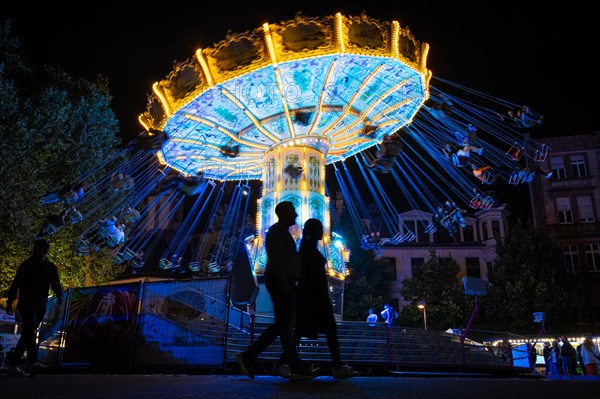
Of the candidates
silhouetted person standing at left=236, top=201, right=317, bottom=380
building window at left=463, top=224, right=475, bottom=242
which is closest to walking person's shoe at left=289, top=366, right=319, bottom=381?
silhouetted person standing at left=236, top=201, right=317, bottom=380

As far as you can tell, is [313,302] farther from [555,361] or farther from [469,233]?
[469,233]

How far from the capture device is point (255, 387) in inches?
187

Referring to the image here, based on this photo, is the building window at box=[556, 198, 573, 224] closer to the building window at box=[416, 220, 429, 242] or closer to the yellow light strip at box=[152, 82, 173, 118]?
the building window at box=[416, 220, 429, 242]

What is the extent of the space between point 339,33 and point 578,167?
30.4 metres

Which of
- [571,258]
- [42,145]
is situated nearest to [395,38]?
[42,145]

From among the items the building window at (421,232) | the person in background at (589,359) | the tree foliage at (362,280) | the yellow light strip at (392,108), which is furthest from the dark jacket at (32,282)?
the building window at (421,232)

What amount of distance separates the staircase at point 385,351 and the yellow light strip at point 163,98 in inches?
328

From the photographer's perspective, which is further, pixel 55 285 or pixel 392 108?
pixel 392 108

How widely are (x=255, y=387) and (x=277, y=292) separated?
111 centimetres

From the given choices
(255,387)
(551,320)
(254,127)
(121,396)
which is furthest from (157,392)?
(551,320)

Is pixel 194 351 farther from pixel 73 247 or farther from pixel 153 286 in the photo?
pixel 73 247

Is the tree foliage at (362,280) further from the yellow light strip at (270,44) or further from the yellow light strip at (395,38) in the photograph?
the yellow light strip at (270,44)

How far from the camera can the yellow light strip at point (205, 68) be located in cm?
1517

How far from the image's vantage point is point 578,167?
3734 centimetres
